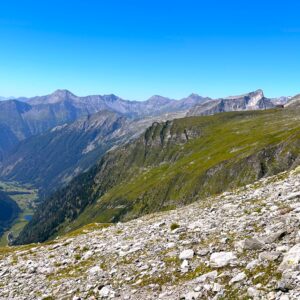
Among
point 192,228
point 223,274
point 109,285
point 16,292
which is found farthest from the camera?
point 192,228

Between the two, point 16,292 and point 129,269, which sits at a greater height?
point 129,269

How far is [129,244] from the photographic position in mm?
21500

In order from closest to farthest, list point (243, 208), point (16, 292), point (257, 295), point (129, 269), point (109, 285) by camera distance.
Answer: point (257, 295)
point (109, 285)
point (129, 269)
point (16, 292)
point (243, 208)

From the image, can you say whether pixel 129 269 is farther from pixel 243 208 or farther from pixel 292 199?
pixel 292 199

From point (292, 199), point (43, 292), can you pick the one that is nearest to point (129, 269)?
point (43, 292)

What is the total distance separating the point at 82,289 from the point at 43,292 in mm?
2933

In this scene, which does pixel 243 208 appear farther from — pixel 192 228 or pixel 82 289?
pixel 82 289

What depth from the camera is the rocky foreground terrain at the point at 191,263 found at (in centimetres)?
1211

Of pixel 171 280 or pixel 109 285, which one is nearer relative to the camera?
pixel 171 280

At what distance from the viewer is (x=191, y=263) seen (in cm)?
1528

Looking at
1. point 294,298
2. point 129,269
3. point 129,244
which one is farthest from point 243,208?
point 294,298

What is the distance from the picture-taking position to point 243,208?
22.9 metres

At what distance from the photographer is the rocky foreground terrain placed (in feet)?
39.7

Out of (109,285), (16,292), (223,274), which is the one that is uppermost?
(223,274)
